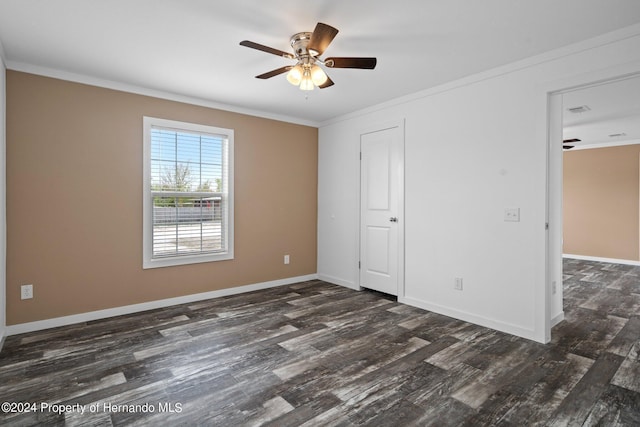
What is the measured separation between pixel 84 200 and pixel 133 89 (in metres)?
1.32

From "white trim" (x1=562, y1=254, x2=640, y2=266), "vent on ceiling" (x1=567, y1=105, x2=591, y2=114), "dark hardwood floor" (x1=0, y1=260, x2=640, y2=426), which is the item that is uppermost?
"vent on ceiling" (x1=567, y1=105, x2=591, y2=114)

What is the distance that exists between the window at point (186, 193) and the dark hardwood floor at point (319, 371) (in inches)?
31.1

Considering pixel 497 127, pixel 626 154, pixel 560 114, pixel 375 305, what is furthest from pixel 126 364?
pixel 626 154

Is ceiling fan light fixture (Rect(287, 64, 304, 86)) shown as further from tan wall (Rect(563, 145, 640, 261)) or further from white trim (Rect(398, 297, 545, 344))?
tan wall (Rect(563, 145, 640, 261))

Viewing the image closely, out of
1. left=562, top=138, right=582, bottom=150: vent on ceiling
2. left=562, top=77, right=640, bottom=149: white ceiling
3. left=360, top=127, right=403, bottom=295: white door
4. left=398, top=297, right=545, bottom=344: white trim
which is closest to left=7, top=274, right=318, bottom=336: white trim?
left=360, top=127, right=403, bottom=295: white door

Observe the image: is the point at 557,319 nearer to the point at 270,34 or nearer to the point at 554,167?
the point at 554,167

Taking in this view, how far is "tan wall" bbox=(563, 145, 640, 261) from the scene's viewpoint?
6754 mm

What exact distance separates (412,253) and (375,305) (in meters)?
0.78

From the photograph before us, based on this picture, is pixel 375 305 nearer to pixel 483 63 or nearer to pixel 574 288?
pixel 483 63

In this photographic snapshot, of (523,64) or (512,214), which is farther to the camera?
(512,214)

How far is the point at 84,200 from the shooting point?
3.46 meters

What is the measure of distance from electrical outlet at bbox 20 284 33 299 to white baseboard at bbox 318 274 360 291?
3569 millimetres

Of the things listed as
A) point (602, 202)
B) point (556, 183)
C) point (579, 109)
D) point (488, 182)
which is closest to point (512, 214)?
point (488, 182)

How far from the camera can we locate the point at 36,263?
323 cm
